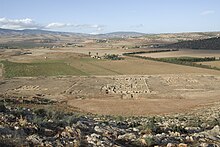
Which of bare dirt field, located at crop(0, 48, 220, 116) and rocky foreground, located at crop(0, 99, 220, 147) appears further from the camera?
bare dirt field, located at crop(0, 48, 220, 116)

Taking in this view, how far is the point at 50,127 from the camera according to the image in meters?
13.1

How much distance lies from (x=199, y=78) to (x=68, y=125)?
4793 centimetres

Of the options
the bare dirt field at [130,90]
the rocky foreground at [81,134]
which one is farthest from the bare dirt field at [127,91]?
the rocky foreground at [81,134]

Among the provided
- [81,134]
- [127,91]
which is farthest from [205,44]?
[81,134]

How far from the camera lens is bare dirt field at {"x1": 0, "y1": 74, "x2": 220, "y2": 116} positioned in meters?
32.8

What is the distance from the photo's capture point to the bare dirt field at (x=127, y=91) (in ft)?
108

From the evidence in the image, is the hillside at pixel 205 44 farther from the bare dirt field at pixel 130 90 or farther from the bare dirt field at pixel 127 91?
the bare dirt field at pixel 127 91

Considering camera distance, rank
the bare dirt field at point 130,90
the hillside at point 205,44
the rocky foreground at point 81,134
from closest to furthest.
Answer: the rocky foreground at point 81,134, the bare dirt field at point 130,90, the hillside at point 205,44

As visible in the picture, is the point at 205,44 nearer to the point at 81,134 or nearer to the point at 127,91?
the point at 127,91

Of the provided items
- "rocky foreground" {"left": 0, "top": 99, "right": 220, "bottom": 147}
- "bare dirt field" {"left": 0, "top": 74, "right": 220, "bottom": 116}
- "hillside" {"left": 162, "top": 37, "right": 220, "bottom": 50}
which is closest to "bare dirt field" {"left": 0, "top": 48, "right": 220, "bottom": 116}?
"bare dirt field" {"left": 0, "top": 74, "right": 220, "bottom": 116}

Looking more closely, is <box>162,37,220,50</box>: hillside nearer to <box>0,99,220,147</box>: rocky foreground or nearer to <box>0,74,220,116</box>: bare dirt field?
<box>0,74,220,116</box>: bare dirt field

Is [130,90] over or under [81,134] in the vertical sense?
under

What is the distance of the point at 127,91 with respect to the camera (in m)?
46.2

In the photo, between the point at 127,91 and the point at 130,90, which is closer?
the point at 127,91
